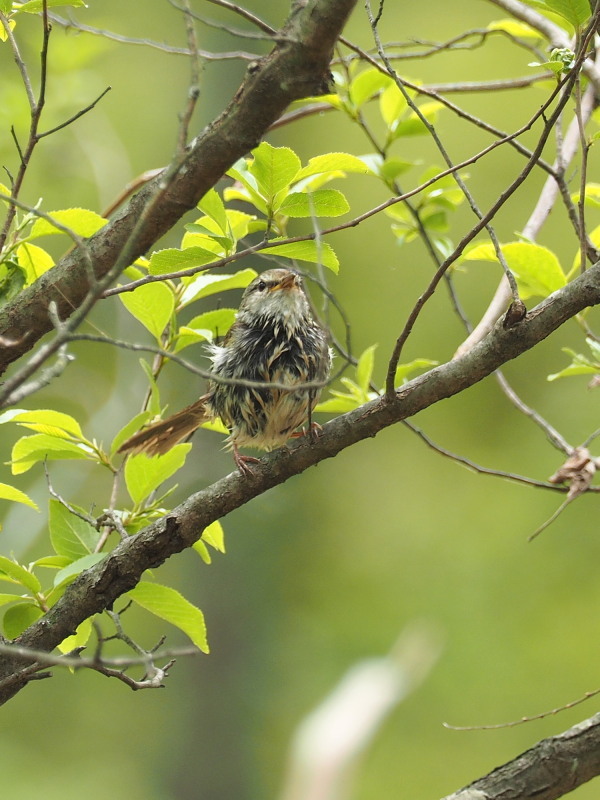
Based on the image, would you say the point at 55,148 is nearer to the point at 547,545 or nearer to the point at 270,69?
the point at 270,69

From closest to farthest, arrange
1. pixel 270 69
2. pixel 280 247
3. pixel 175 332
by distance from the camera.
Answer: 1. pixel 270 69
2. pixel 280 247
3. pixel 175 332

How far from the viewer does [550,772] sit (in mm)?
2186

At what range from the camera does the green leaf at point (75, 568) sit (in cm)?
185

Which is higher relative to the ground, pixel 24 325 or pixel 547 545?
pixel 24 325

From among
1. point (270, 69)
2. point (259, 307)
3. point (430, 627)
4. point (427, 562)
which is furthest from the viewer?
point (427, 562)

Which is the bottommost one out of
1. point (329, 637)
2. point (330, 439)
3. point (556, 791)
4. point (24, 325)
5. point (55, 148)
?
point (329, 637)

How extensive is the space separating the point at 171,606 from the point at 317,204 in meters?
0.91

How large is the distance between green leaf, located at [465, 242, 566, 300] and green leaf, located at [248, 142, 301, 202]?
65 cm

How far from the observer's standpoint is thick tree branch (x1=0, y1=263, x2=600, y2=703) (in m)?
1.73

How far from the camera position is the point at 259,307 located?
282 cm

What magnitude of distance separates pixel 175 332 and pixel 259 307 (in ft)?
1.73

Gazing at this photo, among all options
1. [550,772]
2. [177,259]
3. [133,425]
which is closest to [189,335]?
[133,425]

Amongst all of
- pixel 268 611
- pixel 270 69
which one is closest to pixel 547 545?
pixel 268 611

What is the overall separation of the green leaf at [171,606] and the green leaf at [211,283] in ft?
2.61
